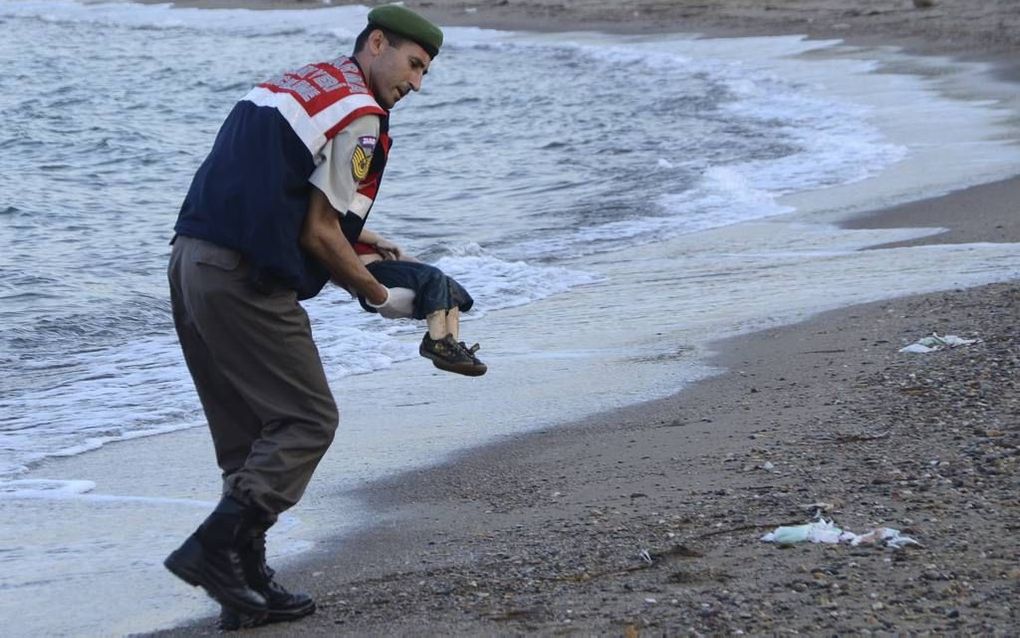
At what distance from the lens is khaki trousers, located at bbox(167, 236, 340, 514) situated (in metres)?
4.04

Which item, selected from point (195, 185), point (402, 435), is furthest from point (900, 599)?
point (402, 435)

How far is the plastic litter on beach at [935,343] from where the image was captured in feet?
22.4

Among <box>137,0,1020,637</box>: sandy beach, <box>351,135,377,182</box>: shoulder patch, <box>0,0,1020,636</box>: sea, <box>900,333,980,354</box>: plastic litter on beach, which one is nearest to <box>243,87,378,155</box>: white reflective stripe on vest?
<box>351,135,377,182</box>: shoulder patch

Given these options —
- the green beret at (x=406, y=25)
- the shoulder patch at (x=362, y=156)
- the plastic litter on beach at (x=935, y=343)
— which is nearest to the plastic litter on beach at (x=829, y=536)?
the shoulder patch at (x=362, y=156)

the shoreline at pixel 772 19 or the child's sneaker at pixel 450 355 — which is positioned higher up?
the child's sneaker at pixel 450 355

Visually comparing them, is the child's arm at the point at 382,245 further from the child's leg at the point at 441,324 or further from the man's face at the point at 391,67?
the man's face at the point at 391,67

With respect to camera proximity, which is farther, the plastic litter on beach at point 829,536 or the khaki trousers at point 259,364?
the plastic litter on beach at point 829,536

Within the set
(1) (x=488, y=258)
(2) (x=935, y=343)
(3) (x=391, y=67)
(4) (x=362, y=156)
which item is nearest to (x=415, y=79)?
(3) (x=391, y=67)

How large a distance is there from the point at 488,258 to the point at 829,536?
6.98m

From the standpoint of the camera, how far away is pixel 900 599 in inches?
153

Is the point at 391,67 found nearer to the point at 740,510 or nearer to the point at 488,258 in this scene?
the point at 740,510

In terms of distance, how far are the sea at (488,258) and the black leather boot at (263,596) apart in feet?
0.81

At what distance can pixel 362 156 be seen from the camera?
3.92 metres

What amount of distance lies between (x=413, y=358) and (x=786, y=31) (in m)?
24.8
